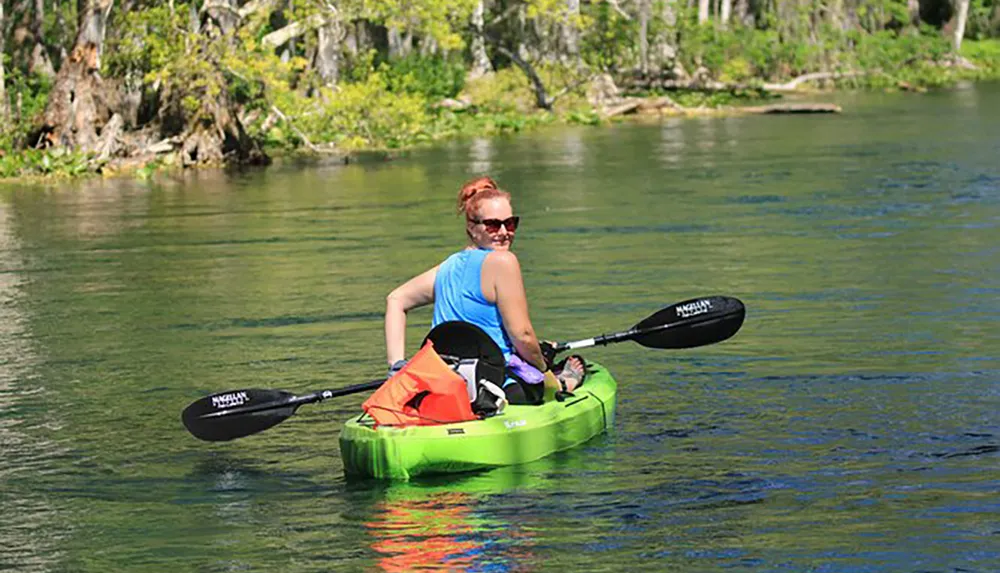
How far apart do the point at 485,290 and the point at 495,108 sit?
34657 mm

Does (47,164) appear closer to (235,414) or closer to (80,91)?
(80,91)

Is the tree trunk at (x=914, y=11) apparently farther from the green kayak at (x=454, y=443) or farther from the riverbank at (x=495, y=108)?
the green kayak at (x=454, y=443)

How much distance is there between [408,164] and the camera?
31.6 m

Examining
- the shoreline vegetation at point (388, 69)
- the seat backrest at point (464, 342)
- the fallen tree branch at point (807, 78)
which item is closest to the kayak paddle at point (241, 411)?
the seat backrest at point (464, 342)

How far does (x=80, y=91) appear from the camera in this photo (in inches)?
1262

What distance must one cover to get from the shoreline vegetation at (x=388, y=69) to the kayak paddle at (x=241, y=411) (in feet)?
68.5

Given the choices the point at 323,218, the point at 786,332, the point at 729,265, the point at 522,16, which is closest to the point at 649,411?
the point at 786,332

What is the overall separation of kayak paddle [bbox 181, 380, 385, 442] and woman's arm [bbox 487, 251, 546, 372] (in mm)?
869

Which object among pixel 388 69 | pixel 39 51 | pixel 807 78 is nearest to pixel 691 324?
pixel 388 69

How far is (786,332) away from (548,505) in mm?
5018

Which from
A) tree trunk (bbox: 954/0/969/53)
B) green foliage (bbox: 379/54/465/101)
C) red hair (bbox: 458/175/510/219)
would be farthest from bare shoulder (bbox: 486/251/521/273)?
tree trunk (bbox: 954/0/969/53)

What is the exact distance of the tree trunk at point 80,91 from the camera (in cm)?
3175

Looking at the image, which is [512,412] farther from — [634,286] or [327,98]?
[327,98]

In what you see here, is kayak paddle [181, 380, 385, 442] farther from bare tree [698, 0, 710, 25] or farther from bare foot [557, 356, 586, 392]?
bare tree [698, 0, 710, 25]
